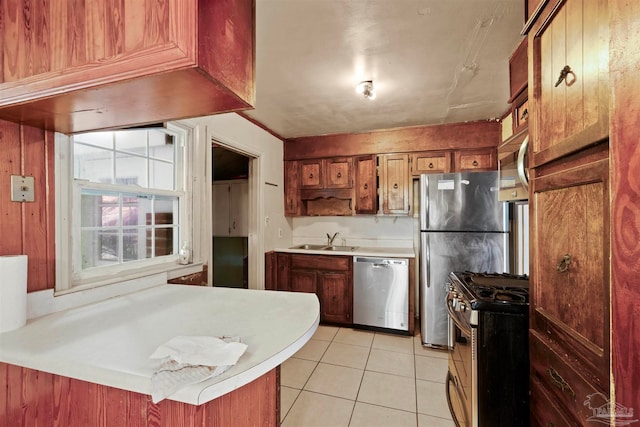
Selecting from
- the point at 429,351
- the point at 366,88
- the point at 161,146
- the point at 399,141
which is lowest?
the point at 429,351

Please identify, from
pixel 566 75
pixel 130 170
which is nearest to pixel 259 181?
pixel 130 170

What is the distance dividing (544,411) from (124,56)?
177 centimetres

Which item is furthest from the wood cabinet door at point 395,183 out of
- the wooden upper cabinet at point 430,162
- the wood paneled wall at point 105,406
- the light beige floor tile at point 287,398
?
the wood paneled wall at point 105,406

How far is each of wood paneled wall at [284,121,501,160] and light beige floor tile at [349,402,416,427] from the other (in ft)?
8.58

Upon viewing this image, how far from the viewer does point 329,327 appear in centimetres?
325

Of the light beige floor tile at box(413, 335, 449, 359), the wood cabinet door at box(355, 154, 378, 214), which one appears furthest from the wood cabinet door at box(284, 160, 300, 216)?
the light beige floor tile at box(413, 335, 449, 359)

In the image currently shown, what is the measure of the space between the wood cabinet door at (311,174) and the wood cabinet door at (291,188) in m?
0.07

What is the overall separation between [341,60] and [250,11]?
1.03 metres

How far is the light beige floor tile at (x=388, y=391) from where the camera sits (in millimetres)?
1900

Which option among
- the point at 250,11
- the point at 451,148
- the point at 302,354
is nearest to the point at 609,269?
the point at 250,11

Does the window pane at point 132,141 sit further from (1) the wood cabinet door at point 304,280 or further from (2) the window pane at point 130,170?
(1) the wood cabinet door at point 304,280

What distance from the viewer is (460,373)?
1.62 meters

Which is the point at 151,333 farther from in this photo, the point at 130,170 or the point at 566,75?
the point at 566,75

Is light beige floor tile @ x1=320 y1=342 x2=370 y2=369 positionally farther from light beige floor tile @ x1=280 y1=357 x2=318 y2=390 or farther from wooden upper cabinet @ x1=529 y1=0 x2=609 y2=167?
wooden upper cabinet @ x1=529 y1=0 x2=609 y2=167
